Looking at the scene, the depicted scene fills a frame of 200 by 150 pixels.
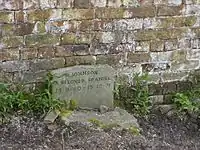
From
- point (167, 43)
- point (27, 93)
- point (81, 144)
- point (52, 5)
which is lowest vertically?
point (81, 144)

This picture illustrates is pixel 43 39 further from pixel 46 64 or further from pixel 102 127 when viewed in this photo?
pixel 102 127

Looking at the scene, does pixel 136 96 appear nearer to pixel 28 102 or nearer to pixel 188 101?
pixel 188 101

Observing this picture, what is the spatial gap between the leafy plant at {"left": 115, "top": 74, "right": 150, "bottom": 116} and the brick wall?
0.10m

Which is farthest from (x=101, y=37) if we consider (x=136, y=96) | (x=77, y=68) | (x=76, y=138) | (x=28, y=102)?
→ (x=76, y=138)

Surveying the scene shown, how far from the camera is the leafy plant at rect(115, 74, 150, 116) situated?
454 centimetres

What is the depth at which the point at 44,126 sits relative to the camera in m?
4.07

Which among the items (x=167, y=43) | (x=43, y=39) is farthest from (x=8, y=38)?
(x=167, y=43)

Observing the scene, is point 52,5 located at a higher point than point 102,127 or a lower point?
higher

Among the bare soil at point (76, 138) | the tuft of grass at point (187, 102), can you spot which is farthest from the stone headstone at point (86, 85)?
the tuft of grass at point (187, 102)

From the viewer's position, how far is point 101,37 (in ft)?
14.4

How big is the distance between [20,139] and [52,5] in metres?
1.10

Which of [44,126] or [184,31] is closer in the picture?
[44,126]

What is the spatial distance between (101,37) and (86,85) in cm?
43

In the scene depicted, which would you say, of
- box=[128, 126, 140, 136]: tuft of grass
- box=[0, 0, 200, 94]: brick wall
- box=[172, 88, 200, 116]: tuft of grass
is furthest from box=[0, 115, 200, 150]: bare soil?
box=[0, 0, 200, 94]: brick wall
